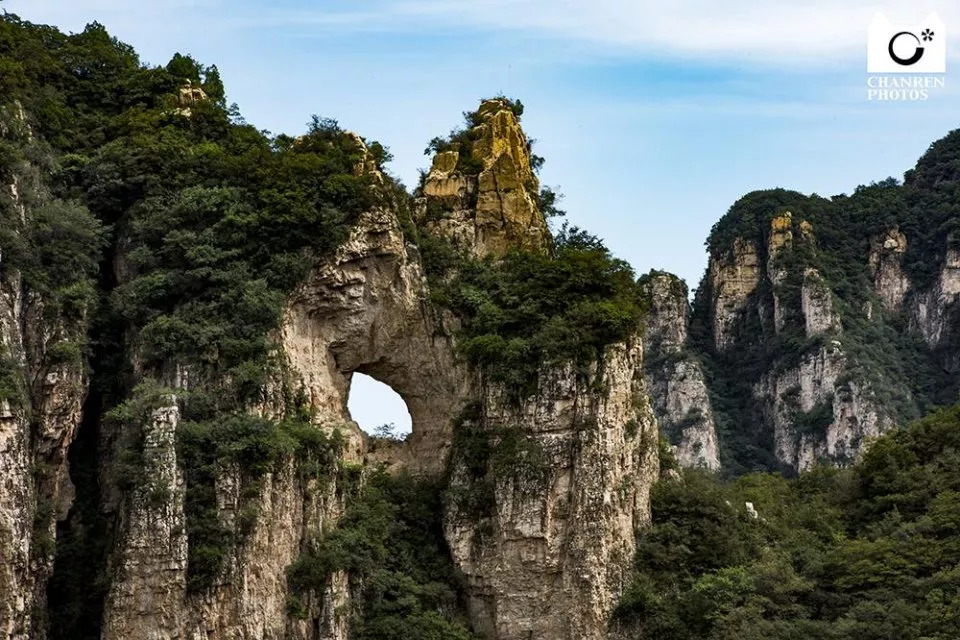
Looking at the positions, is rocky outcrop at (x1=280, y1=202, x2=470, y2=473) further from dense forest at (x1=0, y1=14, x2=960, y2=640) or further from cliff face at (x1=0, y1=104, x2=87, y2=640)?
cliff face at (x1=0, y1=104, x2=87, y2=640)

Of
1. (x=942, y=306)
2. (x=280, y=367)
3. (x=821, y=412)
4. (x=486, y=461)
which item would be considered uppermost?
(x=942, y=306)

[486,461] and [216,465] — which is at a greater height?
[486,461]

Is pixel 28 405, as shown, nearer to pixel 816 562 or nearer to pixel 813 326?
pixel 816 562

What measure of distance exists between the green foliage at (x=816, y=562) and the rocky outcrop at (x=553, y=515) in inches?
41.1

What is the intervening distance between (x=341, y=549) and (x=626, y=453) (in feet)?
21.5

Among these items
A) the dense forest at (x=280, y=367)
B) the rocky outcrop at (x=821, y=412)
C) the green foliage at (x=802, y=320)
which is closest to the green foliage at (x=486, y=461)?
the dense forest at (x=280, y=367)

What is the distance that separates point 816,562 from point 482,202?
11.3m

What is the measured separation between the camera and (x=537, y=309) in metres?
36.7

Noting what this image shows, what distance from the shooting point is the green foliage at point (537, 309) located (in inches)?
1414

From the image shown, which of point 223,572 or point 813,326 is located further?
point 813,326

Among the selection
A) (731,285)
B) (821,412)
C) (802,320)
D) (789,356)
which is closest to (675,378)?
(789,356)

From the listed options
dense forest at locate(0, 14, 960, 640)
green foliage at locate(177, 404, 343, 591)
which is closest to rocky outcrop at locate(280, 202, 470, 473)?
dense forest at locate(0, 14, 960, 640)

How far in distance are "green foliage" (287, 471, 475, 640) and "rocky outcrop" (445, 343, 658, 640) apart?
2.06 ft

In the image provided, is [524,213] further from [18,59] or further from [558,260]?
[18,59]
